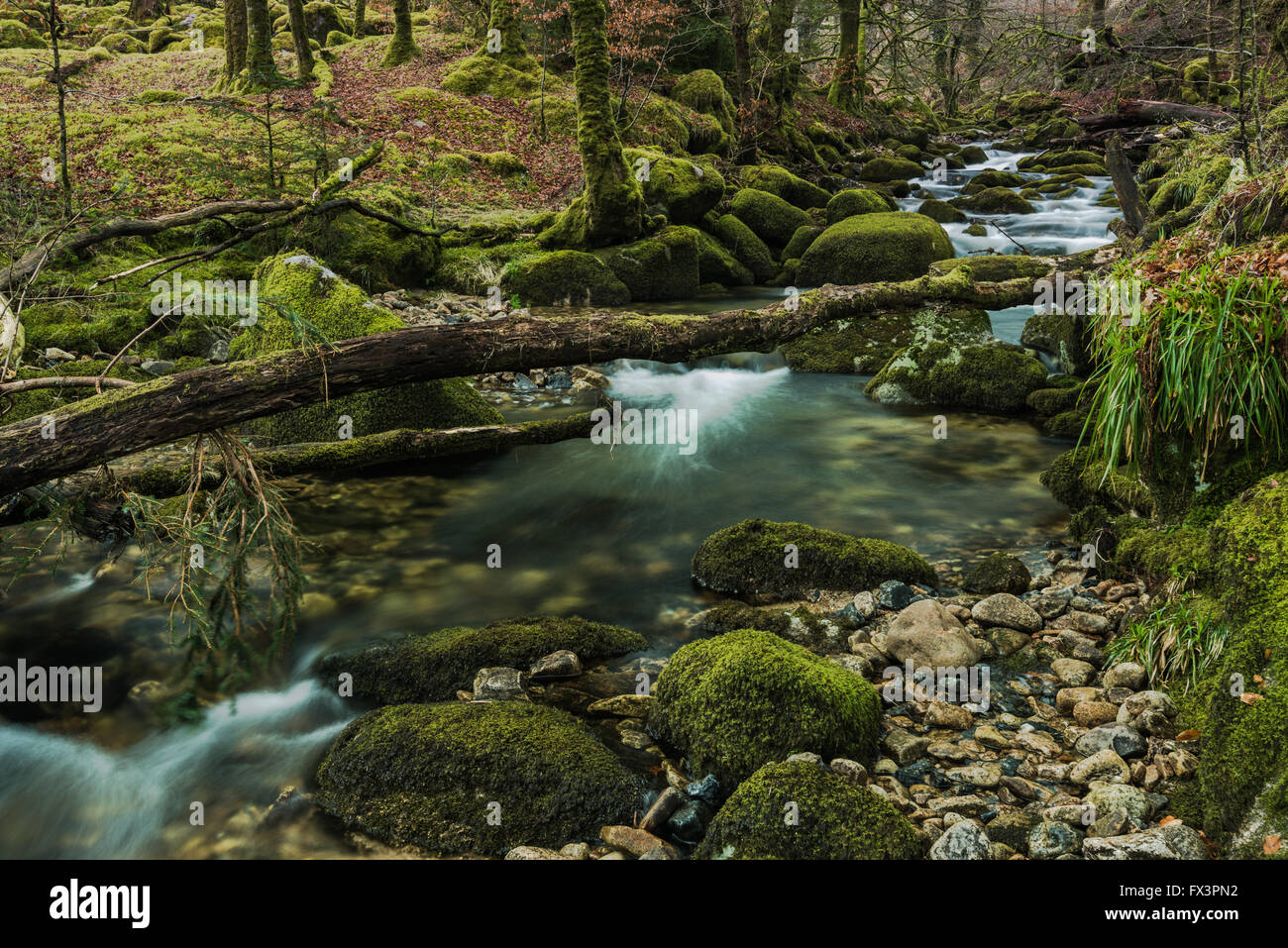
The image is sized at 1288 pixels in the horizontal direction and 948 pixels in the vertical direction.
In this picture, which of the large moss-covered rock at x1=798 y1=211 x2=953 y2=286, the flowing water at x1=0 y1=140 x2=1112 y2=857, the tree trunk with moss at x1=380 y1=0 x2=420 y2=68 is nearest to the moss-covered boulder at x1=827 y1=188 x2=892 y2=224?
the large moss-covered rock at x1=798 y1=211 x2=953 y2=286

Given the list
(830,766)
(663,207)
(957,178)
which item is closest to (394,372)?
(830,766)

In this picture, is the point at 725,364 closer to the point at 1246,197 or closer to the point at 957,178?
the point at 1246,197

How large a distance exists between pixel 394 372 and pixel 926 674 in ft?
12.4

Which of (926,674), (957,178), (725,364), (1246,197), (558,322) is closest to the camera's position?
(926,674)

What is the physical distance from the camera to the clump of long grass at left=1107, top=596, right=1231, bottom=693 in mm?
3781

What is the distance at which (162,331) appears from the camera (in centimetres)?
1037

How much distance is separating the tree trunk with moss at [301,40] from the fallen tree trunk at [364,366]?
21338 millimetres

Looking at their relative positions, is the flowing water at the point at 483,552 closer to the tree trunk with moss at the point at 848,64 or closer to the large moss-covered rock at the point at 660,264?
the large moss-covered rock at the point at 660,264

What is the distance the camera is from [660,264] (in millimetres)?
15109

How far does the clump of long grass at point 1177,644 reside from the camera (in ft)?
12.4

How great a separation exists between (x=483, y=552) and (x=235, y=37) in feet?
72.4

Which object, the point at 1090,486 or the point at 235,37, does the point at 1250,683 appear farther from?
the point at 235,37

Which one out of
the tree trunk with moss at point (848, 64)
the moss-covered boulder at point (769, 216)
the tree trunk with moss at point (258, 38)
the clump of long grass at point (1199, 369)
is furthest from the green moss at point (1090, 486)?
the tree trunk with moss at point (258, 38)

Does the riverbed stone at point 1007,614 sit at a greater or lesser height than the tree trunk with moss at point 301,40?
lesser
